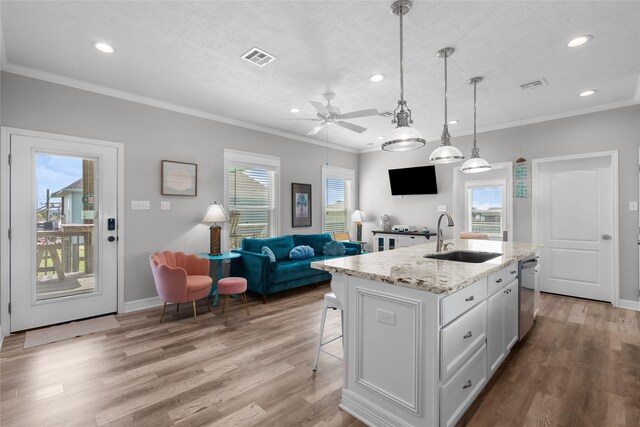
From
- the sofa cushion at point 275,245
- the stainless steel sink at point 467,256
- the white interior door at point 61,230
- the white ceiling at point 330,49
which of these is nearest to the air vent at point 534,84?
the white ceiling at point 330,49

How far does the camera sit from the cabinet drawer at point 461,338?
1.63m

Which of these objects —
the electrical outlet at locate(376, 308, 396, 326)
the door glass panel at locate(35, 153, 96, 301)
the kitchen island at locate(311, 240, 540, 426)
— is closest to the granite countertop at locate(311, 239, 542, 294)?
the kitchen island at locate(311, 240, 540, 426)

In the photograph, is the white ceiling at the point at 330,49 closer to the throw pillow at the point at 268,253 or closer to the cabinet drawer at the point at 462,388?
the throw pillow at the point at 268,253

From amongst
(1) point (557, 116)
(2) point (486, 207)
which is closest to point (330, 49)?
(1) point (557, 116)

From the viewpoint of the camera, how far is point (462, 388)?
1.84 metres

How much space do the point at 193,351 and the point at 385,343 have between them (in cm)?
189

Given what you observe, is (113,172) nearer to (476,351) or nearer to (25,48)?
(25,48)

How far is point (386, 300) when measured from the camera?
1.76 m

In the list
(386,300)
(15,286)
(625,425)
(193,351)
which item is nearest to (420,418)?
(386,300)

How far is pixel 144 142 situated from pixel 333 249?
3.25m

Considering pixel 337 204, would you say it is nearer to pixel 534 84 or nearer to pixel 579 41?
pixel 534 84

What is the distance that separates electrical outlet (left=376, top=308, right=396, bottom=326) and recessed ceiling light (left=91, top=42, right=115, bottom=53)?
3114 millimetres

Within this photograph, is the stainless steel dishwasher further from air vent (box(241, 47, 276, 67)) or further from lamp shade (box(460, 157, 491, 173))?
air vent (box(241, 47, 276, 67))

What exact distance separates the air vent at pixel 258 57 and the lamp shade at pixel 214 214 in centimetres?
207
